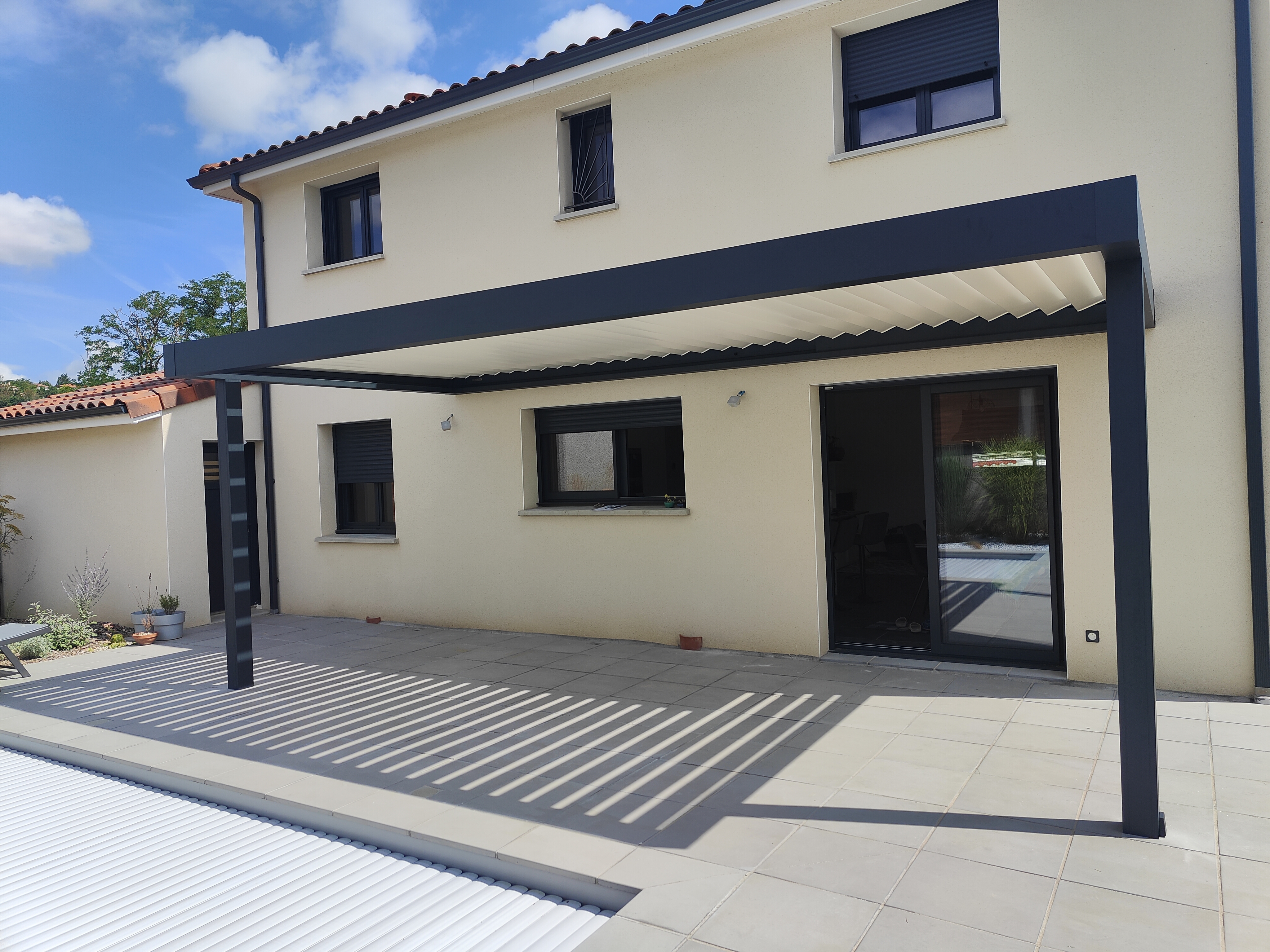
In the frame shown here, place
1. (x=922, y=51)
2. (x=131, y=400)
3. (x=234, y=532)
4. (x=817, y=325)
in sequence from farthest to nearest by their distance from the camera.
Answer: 1. (x=131, y=400)
2. (x=234, y=532)
3. (x=922, y=51)
4. (x=817, y=325)

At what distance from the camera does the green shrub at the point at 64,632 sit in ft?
29.8

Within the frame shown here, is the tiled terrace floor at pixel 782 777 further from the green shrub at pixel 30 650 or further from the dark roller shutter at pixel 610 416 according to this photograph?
the dark roller shutter at pixel 610 416

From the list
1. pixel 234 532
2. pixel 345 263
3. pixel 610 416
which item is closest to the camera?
pixel 234 532

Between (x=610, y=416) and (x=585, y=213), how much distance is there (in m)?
2.03

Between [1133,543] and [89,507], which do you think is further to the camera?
[89,507]

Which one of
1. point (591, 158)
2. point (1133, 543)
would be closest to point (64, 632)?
point (591, 158)

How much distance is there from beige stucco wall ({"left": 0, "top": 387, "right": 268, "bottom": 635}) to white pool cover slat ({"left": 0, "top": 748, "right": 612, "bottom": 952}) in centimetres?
568

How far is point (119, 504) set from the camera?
1020 centimetres

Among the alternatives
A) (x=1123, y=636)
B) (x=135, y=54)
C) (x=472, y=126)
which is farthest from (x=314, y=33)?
(x=1123, y=636)

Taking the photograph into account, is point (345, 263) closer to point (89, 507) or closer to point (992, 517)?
point (89, 507)

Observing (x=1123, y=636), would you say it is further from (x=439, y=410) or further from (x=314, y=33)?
(x=314, y=33)

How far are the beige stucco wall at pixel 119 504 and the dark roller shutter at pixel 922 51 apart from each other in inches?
322

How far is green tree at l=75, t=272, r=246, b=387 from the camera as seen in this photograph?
37.7 meters

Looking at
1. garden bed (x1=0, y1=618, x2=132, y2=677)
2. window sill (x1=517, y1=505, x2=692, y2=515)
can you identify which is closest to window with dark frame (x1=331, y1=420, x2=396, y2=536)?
window sill (x1=517, y1=505, x2=692, y2=515)
